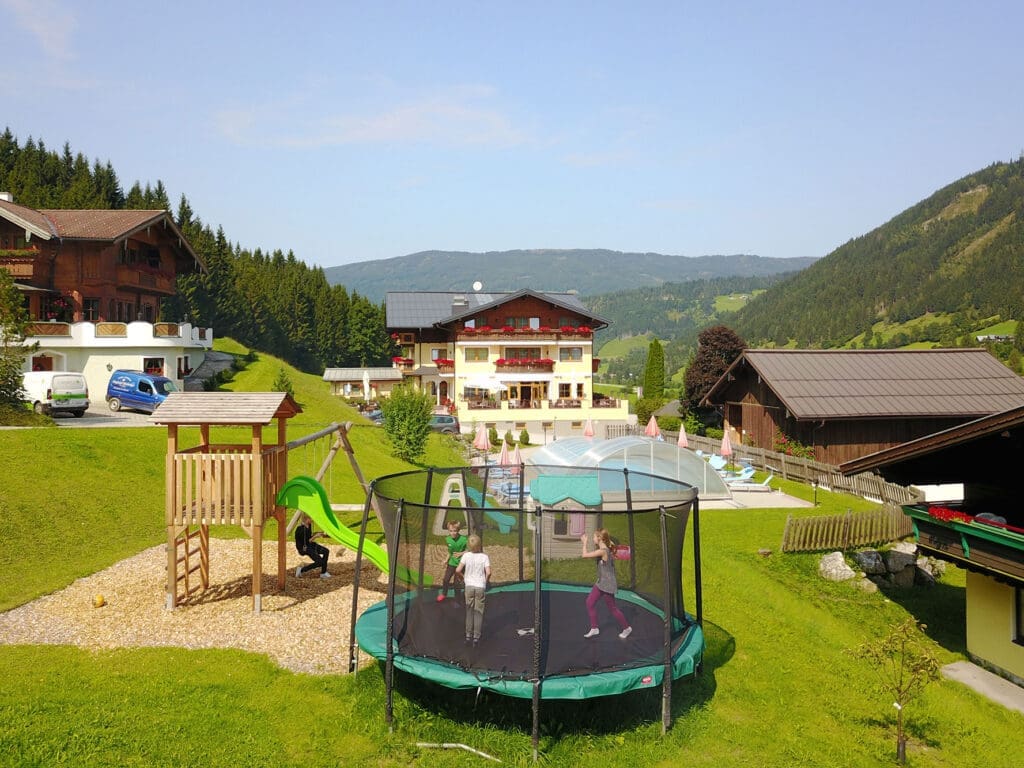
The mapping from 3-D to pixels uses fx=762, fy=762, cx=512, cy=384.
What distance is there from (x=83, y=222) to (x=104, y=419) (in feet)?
51.7

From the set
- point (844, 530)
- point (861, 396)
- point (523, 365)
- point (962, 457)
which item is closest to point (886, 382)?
point (861, 396)

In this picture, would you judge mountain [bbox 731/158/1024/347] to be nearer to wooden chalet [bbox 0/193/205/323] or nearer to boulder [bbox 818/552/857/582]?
boulder [bbox 818/552/857/582]

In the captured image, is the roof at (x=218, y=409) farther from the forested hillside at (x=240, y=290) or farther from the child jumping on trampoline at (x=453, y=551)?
the forested hillside at (x=240, y=290)

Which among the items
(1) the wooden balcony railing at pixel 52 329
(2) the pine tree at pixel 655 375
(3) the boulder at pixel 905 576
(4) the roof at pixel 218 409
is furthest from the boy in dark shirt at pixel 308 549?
(2) the pine tree at pixel 655 375

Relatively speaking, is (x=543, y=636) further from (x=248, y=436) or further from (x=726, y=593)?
(x=248, y=436)

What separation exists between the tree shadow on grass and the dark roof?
493cm

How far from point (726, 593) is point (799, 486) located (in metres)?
15.5

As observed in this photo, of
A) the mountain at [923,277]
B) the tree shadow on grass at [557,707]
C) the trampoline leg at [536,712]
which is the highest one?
the mountain at [923,277]

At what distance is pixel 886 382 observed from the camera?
32.7 metres

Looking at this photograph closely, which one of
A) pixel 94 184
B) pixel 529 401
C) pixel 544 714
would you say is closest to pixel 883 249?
pixel 529 401

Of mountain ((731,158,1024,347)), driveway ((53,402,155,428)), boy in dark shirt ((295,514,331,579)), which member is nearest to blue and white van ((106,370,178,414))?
driveway ((53,402,155,428))

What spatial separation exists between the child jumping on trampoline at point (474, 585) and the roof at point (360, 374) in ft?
171

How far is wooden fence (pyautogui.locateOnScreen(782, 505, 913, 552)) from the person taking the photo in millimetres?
17750

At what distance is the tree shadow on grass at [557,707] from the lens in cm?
867
